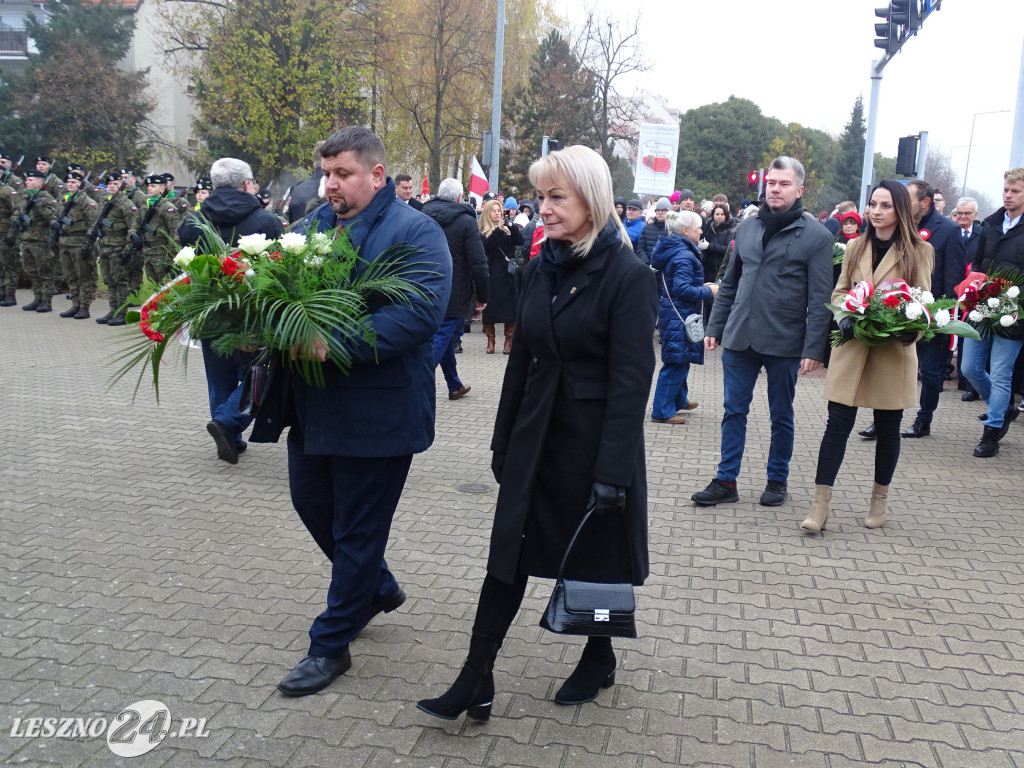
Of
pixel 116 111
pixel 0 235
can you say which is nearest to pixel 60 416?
pixel 0 235

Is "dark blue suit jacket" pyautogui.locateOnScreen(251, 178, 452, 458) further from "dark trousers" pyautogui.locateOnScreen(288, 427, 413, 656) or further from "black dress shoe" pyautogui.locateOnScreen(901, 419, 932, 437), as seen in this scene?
"black dress shoe" pyautogui.locateOnScreen(901, 419, 932, 437)

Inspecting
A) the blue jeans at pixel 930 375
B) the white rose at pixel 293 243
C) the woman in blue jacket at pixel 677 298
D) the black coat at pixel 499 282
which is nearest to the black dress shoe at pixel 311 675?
the white rose at pixel 293 243

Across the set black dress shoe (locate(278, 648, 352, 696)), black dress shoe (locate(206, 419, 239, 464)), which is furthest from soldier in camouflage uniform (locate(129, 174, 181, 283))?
black dress shoe (locate(278, 648, 352, 696))

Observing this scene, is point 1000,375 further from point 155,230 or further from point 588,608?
→ point 155,230

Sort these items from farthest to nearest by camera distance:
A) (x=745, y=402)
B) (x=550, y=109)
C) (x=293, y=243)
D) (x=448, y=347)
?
(x=550, y=109) → (x=448, y=347) → (x=745, y=402) → (x=293, y=243)

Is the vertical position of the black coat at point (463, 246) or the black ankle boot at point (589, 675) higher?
the black coat at point (463, 246)

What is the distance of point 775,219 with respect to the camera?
19.4ft

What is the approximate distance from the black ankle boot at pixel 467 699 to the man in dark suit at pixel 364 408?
1.74 ft

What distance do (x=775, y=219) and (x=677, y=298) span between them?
2.79 m

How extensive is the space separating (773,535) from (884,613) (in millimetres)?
1168

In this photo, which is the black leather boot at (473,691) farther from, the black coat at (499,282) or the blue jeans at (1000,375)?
the black coat at (499,282)

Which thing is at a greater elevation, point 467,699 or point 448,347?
point 448,347

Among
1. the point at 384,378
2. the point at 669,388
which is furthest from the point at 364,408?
the point at 669,388

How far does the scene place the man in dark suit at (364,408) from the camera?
3.53 metres
